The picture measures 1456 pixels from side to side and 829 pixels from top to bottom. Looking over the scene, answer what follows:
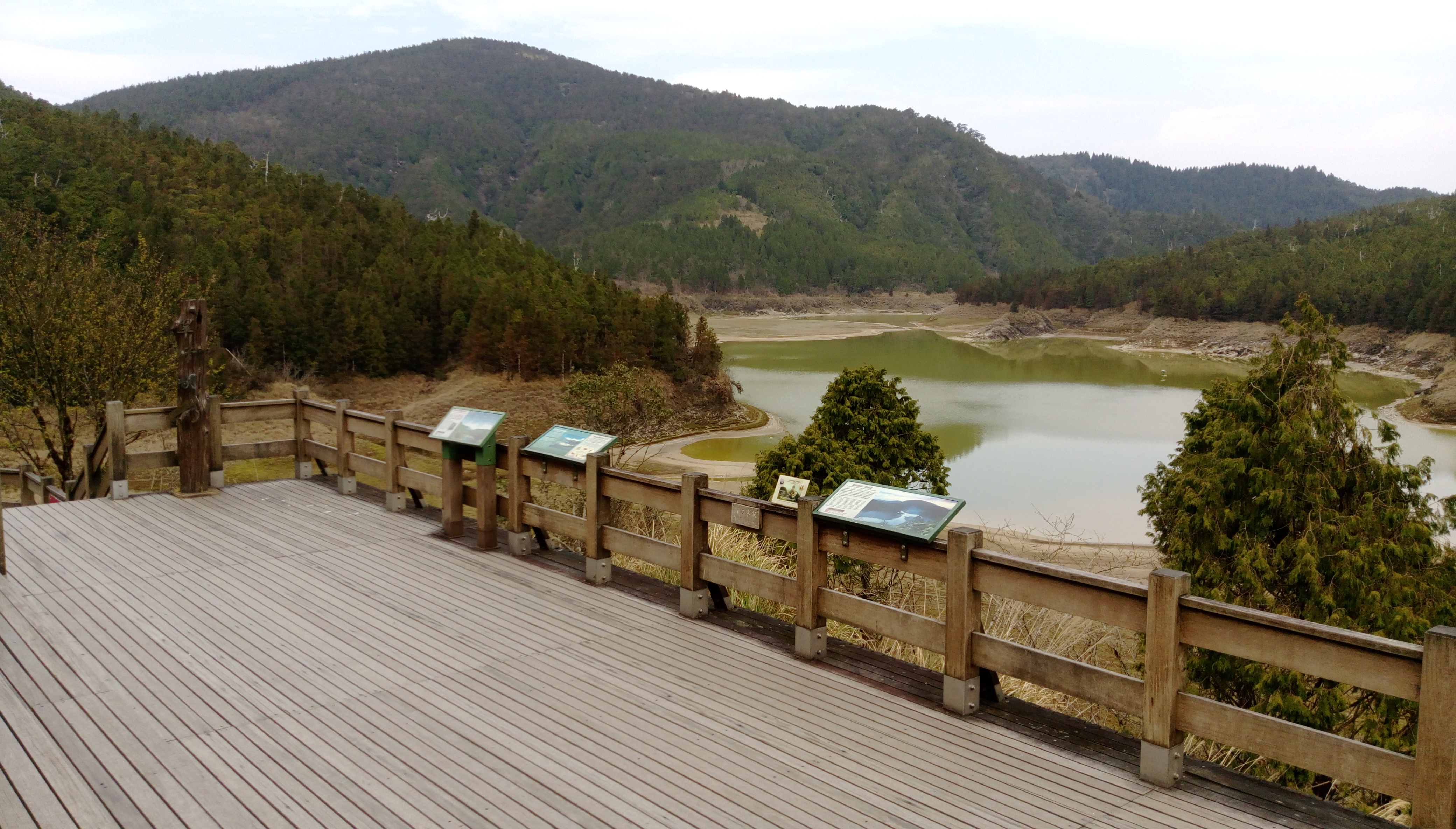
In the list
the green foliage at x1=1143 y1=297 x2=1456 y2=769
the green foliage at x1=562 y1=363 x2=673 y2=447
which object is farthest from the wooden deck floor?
the green foliage at x1=562 y1=363 x2=673 y2=447

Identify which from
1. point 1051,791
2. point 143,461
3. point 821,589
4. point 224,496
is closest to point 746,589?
point 821,589

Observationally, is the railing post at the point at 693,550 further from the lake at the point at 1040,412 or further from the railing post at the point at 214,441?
the lake at the point at 1040,412

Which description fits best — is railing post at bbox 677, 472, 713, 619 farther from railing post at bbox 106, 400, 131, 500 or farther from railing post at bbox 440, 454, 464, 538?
railing post at bbox 106, 400, 131, 500

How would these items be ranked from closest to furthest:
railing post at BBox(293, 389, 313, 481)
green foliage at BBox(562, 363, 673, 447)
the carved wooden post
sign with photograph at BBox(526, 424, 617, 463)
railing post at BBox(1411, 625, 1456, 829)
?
railing post at BBox(1411, 625, 1456, 829), sign with photograph at BBox(526, 424, 617, 463), the carved wooden post, railing post at BBox(293, 389, 313, 481), green foliage at BBox(562, 363, 673, 447)

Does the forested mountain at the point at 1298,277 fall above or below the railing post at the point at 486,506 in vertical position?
above

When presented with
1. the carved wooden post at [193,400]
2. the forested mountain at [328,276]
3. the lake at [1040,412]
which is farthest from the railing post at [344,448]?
the forested mountain at [328,276]

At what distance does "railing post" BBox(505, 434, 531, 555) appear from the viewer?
794 centimetres

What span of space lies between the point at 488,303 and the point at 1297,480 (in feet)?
126

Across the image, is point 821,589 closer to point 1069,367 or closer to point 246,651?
point 246,651

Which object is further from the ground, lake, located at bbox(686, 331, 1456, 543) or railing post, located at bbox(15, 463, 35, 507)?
railing post, located at bbox(15, 463, 35, 507)

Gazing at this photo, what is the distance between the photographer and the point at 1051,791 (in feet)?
14.6

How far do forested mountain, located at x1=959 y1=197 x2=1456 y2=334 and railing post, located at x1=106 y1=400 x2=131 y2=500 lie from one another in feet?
251

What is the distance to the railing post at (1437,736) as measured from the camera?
12.2ft

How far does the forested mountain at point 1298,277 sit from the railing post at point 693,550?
75287 mm
